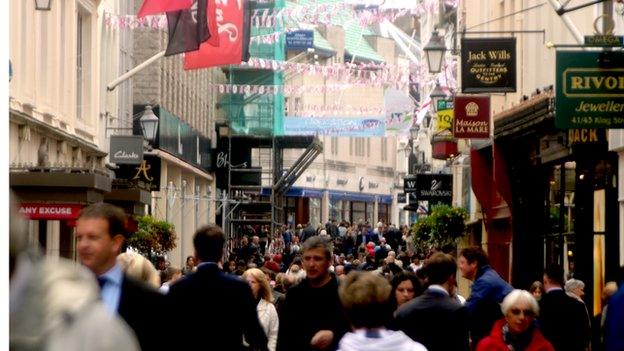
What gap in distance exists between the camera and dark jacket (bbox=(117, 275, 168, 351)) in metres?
6.25

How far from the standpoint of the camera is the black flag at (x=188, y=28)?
2914 centimetres

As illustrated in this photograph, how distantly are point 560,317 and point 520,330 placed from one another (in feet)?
10.2

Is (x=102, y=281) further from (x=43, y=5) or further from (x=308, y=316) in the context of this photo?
(x=43, y=5)

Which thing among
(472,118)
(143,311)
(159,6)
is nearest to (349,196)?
(472,118)

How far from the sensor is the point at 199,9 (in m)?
29.1

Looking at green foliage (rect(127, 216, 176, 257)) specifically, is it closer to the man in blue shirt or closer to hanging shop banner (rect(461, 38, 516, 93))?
hanging shop banner (rect(461, 38, 516, 93))

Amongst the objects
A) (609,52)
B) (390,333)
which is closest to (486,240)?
(609,52)

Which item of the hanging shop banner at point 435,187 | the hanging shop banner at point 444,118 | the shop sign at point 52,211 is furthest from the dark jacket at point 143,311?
the hanging shop banner at point 435,187

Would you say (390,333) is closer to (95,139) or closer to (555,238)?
(555,238)

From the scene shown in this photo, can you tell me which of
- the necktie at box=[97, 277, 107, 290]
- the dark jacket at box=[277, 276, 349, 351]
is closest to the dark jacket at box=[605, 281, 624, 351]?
the dark jacket at box=[277, 276, 349, 351]

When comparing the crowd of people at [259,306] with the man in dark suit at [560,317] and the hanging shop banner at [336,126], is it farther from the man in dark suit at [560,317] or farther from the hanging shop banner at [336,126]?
the hanging shop banner at [336,126]

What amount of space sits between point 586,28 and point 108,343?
20985mm

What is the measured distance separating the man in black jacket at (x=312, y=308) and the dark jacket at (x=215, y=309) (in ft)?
2.52

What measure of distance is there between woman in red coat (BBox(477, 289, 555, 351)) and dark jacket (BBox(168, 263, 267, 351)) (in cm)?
259
